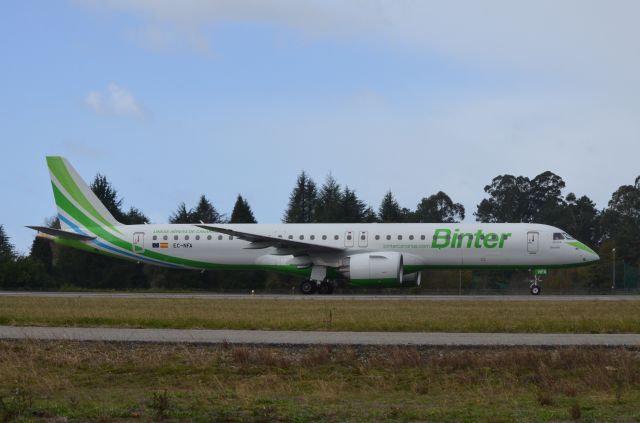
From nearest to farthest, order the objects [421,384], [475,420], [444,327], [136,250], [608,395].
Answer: [475,420], [608,395], [421,384], [444,327], [136,250]

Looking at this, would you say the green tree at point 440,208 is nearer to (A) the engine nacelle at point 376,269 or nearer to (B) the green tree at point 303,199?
(B) the green tree at point 303,199

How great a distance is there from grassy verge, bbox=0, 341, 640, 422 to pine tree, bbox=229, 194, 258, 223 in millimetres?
54748

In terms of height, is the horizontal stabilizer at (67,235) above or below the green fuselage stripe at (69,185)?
below

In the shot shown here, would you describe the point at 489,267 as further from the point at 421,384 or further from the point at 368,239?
the point at 421,384

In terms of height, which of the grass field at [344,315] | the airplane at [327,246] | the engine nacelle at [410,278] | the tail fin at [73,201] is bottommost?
the grass field at [344,315]

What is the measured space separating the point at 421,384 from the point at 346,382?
1.13 metres

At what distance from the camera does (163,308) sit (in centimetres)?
3031

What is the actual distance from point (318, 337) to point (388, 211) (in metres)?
58.6

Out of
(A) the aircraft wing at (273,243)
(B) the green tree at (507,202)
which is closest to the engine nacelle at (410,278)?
(A) the aircraft wing at (273,243)

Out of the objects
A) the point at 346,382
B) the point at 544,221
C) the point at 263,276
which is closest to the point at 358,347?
the point at 346,382

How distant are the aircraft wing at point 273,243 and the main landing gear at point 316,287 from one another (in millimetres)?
1542

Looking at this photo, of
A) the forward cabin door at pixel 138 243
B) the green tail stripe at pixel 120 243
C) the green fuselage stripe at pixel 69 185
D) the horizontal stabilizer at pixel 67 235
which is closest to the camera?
the green tail stripe at pixel 120 243

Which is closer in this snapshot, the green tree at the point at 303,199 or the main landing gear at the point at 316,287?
the main landing gear at the point at 316,287

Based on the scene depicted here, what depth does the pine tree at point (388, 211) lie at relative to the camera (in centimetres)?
7619
